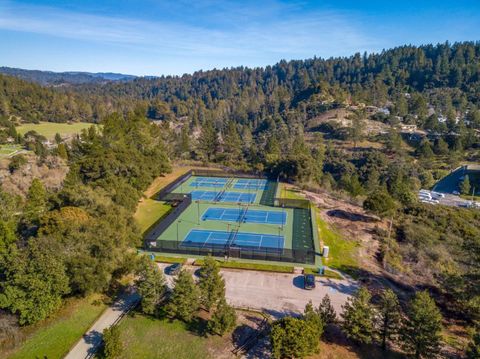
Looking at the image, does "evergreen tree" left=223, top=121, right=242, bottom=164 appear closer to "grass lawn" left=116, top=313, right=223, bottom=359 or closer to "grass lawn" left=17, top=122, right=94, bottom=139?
"grass lawn" left=17, top=122, right=94, bottom=139

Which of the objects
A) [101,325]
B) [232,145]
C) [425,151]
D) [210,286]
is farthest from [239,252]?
[425,151]

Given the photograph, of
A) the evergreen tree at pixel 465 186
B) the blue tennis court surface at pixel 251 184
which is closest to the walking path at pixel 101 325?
the blue tennis court surface at pixel 251 184

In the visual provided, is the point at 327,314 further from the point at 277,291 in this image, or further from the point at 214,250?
the point at 214,250

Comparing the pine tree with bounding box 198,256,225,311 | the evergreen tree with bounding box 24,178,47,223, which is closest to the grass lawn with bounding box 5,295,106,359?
the pine tree with bounding box 198,256,225,311

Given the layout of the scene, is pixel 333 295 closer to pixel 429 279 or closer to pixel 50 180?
pixel 429 279

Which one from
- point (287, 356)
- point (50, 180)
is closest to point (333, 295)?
point (287, 356)

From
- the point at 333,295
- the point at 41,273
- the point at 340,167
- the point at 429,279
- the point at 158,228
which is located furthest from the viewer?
the point at 340,167

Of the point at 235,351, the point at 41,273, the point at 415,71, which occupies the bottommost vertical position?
the point at 235,351
